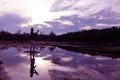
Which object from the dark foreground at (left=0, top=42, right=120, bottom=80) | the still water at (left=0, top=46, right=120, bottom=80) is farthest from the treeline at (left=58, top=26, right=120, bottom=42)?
the still water at (left=0, top=46, right=120, bottom=80)

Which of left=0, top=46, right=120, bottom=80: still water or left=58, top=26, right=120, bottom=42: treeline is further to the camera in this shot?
left=58, top=26, right=120, bottom=42: treeline

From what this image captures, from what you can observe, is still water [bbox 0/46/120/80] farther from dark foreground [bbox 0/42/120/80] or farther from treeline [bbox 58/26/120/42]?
treeline [bbox 58/26/120/42]

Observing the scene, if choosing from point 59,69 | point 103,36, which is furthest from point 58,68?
point 103,36

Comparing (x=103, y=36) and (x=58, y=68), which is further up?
(x=103, y=36)

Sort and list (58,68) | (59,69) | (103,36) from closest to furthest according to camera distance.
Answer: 1. (59,69)
2. (58,68)
3. (103,36)

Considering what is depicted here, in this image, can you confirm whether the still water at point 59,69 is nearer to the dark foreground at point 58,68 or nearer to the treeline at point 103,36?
the dark foreground at point 58,68

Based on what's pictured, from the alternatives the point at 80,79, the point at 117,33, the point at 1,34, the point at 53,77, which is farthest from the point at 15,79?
the point at 1,34

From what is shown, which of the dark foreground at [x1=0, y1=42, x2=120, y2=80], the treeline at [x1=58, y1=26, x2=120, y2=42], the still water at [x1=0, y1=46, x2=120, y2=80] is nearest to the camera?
the still water at [x1=0, y1=46, x2=120, y2=80]

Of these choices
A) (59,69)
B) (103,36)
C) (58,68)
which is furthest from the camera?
(103,36)

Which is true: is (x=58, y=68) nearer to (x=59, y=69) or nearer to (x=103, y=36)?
(x=59, y=69)

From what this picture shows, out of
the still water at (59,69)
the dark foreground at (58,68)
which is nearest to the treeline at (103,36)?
the dark foreground at (58,68)

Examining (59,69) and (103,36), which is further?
(103,36)

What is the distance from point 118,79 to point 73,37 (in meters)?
95.7

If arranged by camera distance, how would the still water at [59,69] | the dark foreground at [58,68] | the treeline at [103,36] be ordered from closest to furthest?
the still water at [59,69]
the dark foreground at [58,68]
the treeline at [103,36]
